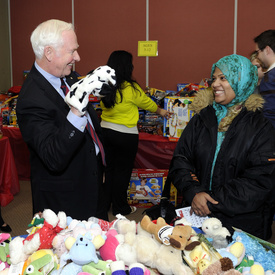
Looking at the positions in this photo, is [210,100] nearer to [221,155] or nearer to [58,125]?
[221,155]

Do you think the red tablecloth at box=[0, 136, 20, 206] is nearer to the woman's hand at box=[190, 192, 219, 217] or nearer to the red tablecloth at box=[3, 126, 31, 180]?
the red tablecloth at box=[3, 126, 31, 180]

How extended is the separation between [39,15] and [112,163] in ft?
9.29

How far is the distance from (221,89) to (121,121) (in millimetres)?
1523

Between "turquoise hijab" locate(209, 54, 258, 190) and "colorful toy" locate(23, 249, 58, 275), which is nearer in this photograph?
"colorful toy" locate(23, 249, 58, 275)

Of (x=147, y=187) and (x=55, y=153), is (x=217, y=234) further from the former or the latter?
(x=147, y=187)

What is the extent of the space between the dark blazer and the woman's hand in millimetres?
477

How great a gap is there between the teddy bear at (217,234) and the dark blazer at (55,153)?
60cm

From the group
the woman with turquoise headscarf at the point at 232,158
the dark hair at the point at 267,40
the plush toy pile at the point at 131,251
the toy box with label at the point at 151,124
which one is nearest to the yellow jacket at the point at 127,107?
the toy box with label at the point at 151,124

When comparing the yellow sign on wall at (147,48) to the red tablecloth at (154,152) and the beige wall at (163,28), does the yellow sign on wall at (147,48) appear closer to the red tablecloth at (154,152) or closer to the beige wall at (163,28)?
the beige wall at (163,28)

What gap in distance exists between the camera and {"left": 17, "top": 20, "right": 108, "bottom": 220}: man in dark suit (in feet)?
4.41

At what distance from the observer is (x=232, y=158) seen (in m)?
1.54

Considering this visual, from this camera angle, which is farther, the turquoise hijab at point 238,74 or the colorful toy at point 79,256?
the turquoise hijab at point 238,74

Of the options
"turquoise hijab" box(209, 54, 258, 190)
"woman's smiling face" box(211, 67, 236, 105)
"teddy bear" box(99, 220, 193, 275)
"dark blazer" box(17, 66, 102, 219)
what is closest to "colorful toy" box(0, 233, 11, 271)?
→ "teddy bear" box(99, 220, 193, 275)

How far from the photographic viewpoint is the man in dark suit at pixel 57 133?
1.34m
